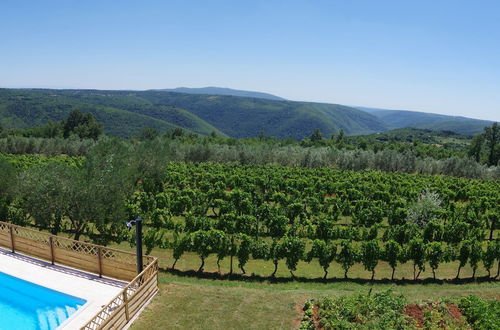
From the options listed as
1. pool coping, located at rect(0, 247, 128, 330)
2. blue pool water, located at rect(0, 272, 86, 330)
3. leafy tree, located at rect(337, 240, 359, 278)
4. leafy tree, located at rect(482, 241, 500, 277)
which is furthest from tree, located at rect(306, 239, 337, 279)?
blue pool water, located at rect(0, 272, 86, 330)

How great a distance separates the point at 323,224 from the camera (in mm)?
34344

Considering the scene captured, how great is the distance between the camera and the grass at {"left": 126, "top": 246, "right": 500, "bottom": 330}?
51.1 feet

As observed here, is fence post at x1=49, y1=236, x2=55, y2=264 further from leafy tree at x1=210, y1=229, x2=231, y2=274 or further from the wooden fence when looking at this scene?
leafy tree at x1=210, y1=229, x2=231, y2=274

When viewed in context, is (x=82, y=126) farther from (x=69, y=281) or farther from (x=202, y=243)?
(x=69, y=281)

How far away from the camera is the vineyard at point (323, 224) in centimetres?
2648

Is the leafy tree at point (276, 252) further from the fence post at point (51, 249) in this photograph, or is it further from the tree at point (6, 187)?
the tree at point (6, 187)

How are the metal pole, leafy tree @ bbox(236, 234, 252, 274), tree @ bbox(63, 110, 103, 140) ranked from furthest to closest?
tree @ bbox(63, 110, 103, 140)
leafy tree @ bbox(236, 234, 252, 274)
the metal pole

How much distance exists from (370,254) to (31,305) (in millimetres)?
23126

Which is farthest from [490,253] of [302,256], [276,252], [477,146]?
[477,146]

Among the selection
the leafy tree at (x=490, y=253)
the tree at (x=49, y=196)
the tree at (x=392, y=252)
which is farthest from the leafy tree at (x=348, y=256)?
the tree at (x=49, y=196)

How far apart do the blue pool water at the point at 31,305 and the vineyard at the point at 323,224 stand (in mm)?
10335

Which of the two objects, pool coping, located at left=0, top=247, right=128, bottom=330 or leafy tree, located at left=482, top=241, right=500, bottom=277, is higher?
pool coping, located at left=0, top=247, right=128, bottom=330

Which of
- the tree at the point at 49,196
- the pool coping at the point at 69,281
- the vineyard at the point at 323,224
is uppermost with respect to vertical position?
the tree at the point at 49,196

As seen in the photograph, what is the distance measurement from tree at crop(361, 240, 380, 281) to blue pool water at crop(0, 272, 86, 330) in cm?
2021
